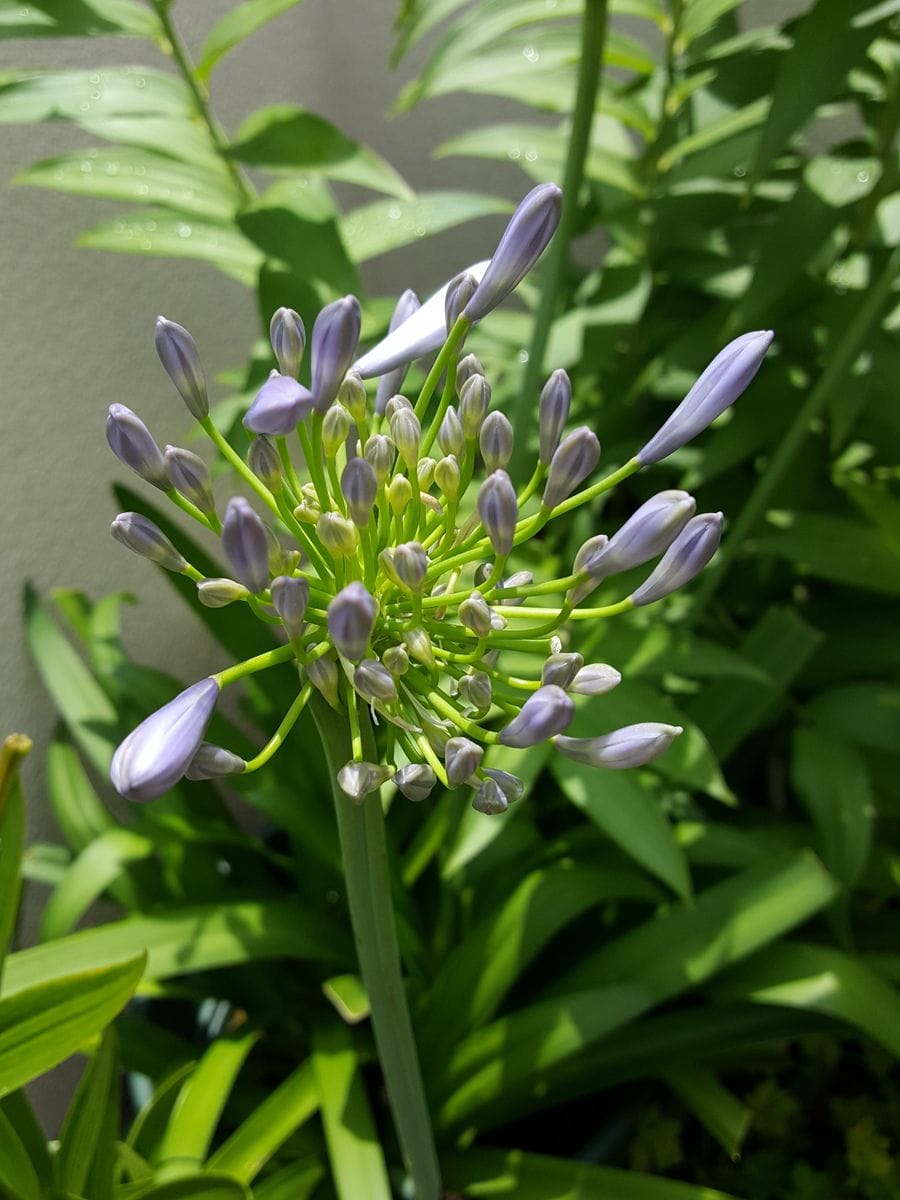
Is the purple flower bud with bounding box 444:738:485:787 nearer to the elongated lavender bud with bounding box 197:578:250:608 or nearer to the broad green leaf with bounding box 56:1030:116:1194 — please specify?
the elongated lavender bud with bounding box 197:578:250:608

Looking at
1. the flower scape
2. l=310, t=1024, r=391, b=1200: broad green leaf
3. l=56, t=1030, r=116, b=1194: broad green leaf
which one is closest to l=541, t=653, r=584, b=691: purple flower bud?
the flower scape

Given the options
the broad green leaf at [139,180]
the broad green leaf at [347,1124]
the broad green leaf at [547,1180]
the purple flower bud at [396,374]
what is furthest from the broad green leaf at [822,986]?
the broad green leaf at [139,180]

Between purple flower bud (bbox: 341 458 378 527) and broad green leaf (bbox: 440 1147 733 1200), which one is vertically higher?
purple flower bud (bbox: 341 458 378 527)

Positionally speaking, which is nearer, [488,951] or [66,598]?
[488,951]

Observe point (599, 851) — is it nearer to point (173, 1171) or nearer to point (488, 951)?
point (488, 951)

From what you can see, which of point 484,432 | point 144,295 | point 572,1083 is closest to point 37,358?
point 144,295

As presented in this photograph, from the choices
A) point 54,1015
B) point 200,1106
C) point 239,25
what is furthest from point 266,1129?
point 239,25
